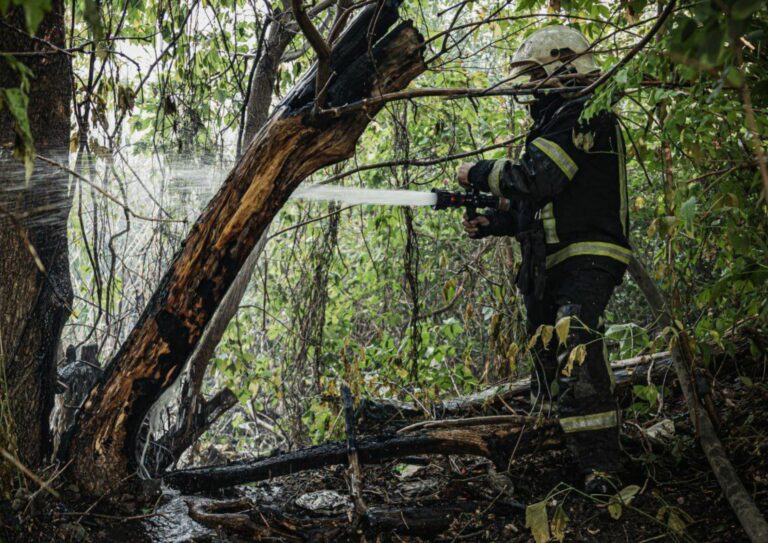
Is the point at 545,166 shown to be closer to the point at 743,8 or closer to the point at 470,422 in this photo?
the point at 470,422

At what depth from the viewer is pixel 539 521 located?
2.38 m

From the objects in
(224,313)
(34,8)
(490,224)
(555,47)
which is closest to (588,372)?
(490,224)

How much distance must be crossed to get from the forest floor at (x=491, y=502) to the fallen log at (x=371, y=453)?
0.10 metres

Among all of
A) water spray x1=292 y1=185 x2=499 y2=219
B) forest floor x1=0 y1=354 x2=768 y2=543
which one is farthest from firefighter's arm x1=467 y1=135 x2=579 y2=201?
forest floor x1=0 y1=354 x2=768 y2=543

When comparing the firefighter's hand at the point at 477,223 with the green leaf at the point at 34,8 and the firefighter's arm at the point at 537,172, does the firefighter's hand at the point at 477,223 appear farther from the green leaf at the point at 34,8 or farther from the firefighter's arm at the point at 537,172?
the green leaf at the point at 34,8

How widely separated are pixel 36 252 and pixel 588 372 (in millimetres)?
2301

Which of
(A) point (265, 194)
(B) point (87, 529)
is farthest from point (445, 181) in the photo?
(B) point (87, 529)

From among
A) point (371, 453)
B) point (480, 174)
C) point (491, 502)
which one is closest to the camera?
point (491, 502)

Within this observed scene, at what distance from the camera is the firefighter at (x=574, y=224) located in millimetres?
3018

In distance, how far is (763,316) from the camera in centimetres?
197

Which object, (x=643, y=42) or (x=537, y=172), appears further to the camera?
(x=537, y=172)

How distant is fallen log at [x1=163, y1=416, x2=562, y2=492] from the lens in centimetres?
312

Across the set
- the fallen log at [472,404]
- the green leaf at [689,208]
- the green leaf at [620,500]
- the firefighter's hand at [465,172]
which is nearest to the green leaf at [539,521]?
the green leaf at [620,500]

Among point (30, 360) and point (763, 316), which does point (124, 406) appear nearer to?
point (30, 360)
